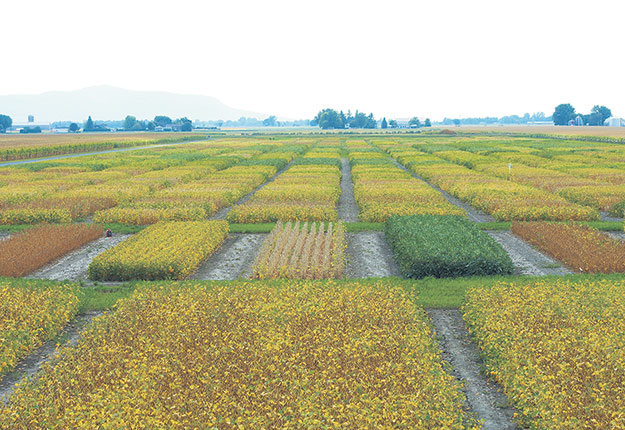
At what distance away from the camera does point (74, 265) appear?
61.8 feet

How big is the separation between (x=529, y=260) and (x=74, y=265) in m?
17.0

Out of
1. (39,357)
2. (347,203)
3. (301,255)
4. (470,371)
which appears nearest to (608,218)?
(347,203)

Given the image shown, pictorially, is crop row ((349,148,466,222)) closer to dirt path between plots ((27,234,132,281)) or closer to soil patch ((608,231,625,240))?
soil patch ((608,231,625,240))

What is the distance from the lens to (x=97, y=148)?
9406cm

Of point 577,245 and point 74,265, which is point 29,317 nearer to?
point 74,265

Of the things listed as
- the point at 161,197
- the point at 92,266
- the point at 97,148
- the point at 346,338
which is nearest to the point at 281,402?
the point at 346,338

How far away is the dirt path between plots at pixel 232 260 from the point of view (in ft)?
57.1

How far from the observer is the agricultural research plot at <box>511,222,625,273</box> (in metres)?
17.1

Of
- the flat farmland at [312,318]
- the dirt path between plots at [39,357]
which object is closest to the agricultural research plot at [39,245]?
the flat farmland at [312,318]

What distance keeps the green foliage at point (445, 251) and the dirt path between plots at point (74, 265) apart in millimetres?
11246

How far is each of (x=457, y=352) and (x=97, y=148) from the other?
94712 millimetres

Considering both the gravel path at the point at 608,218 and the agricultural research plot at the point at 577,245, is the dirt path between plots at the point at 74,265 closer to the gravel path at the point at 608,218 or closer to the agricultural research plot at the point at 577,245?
the agricultural research plot at the point at 577,245

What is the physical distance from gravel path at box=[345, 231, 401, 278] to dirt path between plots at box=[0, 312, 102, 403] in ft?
27.3

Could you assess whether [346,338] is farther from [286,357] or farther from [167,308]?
[167,308]
